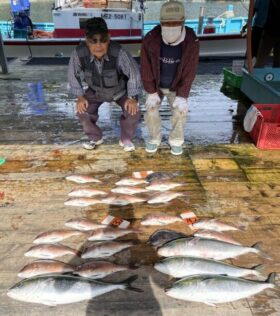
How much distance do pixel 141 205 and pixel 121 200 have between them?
8.0 inches

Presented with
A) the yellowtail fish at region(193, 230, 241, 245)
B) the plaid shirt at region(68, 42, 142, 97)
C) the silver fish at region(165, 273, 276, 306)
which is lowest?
the yellowtail fish at region(193, 230, 241, 245)

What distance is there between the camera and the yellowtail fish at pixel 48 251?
8.25 feet

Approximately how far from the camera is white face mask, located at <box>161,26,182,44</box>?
3.57 meters

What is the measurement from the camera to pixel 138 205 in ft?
10.5

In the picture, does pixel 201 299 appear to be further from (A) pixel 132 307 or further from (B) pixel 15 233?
(B) pixel 15 233

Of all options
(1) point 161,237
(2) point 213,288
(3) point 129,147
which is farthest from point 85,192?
(2) point 213,288

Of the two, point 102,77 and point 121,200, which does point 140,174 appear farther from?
point 102,77

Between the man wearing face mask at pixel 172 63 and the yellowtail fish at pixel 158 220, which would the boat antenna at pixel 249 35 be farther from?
the yellowtail fish at pixel 158 220

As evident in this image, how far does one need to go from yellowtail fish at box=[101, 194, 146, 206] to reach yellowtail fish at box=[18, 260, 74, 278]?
900mm

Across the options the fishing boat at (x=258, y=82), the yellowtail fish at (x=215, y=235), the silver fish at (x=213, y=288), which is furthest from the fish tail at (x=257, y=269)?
the fishing boat at (x=258, y=82)

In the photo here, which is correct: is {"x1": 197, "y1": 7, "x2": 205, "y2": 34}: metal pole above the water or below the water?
above

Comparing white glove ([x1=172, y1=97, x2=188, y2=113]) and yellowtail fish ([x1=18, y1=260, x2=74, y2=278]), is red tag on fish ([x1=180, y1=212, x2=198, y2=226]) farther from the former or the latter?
white glove ([x1=172, y1=97, x2=188, y2=113])

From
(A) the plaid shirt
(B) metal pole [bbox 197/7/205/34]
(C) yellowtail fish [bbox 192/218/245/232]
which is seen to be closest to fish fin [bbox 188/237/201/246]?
(C) yellowtail fish [bbox 192/218/245/232]

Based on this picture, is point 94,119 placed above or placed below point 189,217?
above
